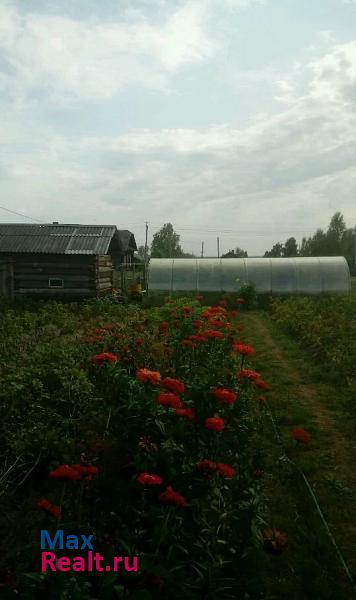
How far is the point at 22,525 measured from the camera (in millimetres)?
3398

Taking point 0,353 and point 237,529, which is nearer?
point 237,529

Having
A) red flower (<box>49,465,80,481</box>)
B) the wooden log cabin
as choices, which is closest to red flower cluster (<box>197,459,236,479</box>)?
red flower (<box>49,465,80,481</box>)

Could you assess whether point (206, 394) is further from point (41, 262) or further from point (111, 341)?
point (41, 262)

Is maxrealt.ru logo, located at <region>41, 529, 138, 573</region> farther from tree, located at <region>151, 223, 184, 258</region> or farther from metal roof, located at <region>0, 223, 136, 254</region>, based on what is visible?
tree, located at <region>151, 223, 184, 258</region>

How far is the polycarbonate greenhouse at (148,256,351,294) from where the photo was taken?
898 inches

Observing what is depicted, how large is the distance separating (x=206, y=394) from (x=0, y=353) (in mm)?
5552

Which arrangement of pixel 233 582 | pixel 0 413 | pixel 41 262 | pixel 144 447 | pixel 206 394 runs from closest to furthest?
pixel 233 582 < pixel 144 447 < pixel 206 394 < pixel 0 413 < pixel 41 262

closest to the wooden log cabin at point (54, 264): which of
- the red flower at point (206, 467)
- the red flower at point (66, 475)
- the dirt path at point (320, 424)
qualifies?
the dirt path at point (320, 424)

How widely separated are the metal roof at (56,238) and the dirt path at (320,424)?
469 inches

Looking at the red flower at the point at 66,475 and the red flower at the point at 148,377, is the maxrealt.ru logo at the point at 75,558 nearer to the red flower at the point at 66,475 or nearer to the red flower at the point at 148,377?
the red flower at the point at 66,475

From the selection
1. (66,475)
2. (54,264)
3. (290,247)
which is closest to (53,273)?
(54,264)

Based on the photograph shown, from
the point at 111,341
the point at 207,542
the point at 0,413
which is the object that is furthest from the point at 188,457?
the point at 111,341

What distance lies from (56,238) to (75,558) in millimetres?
20579

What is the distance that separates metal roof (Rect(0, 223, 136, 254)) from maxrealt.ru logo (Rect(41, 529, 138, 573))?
61.5 feet
